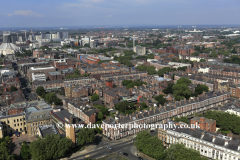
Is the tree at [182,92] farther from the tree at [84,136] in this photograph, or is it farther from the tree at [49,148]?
the tree at [49,148]

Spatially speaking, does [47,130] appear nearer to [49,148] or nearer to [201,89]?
[49,148]

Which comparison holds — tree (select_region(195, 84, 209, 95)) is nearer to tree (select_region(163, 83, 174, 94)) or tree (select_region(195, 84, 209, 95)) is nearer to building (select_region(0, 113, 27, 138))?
tree (select_region(163, 83, 174, 94))

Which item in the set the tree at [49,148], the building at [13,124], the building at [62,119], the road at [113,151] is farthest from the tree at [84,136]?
the building at [13,124]

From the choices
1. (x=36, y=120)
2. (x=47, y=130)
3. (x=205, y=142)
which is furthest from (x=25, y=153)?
(x=205, y=142)

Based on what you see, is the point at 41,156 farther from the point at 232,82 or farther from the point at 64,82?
the point at 232,82

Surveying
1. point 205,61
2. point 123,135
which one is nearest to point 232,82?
point 205,61

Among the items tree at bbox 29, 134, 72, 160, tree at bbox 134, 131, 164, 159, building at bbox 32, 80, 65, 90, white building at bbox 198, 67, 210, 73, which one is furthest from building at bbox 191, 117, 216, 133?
white building at bbox 198, 67, 210, 73

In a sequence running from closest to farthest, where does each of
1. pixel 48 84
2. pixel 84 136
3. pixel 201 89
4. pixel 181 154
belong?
pixel 181 154 < pixel 84 136 < pixel 201 89 < pixel 48 84
